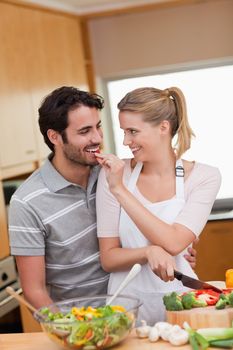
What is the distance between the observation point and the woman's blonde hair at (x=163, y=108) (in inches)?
92.6

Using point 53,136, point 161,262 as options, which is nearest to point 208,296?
point 161,262

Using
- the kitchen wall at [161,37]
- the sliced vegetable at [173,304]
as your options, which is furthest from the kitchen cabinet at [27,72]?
the sliced vegetable at [173,304]

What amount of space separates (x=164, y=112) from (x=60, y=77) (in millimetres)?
2586

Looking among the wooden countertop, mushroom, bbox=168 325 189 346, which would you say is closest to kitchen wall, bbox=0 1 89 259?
the wooden countertop

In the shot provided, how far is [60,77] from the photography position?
192 inches

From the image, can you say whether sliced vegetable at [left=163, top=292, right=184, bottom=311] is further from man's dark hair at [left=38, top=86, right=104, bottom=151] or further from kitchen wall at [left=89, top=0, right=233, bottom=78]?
kitchen wall at [left=89, top=0, right=233, bottom=78]

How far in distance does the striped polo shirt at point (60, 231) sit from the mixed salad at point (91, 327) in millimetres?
642

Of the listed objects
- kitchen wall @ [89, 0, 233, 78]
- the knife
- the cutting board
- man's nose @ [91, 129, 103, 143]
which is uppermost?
kitchen wall @ [89, 0, 233, 78]

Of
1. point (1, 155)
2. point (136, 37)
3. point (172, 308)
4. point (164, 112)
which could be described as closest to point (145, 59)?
point (136, 37)

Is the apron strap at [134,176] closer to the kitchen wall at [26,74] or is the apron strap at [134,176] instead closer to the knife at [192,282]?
the knife at [192,282]

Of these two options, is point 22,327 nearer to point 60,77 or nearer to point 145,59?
point 60,77

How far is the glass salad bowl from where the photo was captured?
5.84 feet

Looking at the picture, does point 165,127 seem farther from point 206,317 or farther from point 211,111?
point 211,111

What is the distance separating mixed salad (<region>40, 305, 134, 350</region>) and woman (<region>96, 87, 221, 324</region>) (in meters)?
0.44
